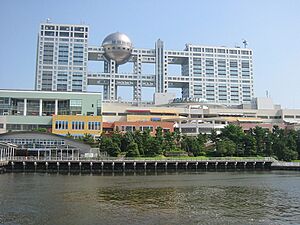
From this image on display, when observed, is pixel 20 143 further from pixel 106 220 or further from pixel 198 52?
pixel 198 52

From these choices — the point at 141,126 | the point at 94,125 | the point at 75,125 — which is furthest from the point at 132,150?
the point at 75,125

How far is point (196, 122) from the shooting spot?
98.9 meters

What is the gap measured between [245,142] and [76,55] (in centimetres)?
9609

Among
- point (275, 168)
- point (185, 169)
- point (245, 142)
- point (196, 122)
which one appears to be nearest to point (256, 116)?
point (196, 122)

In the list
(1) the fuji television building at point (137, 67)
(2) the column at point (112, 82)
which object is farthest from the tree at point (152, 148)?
(2) the column at point (112, 82)

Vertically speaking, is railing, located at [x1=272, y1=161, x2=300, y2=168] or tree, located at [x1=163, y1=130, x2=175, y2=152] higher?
tree, located at [x1=163, y1=130, x2=175, y2=152]

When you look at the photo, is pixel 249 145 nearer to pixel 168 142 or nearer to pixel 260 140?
pixel 260 140

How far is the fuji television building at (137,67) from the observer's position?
499 ft

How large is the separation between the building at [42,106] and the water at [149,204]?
56898 millimetres

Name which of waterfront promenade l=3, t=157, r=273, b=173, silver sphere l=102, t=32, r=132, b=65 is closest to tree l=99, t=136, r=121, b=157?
waterfront promenade l=3, t=157, r=273, b=173

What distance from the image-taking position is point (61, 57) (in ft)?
504

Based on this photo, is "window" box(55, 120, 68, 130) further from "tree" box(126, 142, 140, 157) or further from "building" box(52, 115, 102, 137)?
"tree" box(126, 142, 140, 157)

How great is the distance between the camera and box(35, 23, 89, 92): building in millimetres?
152125

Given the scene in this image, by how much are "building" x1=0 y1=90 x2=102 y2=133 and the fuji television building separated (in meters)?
37.4
